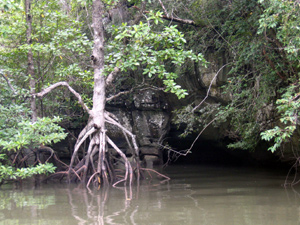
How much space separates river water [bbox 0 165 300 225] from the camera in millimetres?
4340

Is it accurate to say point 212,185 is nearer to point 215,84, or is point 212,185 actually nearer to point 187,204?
point 187,204

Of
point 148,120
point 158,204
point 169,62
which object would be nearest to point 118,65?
point 169,62

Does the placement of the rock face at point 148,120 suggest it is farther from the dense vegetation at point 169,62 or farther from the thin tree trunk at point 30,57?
the thin tree trunk at point 30,57

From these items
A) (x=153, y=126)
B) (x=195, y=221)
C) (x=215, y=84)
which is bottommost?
(x=195, y=221)

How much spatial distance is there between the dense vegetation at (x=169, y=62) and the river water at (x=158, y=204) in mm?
924

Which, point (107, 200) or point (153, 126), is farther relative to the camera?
point (153, 126)

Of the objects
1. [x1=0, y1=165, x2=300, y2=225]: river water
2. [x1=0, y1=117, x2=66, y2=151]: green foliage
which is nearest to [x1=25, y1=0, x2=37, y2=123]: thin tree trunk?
[x1=0, y1=117, x2=66, y2=151]: green foliage

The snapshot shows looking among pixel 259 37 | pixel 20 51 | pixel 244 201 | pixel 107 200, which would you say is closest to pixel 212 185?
pixel 244 201

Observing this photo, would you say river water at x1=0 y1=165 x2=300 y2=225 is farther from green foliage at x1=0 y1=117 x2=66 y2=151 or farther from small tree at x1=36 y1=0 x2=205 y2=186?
green foliage at x1=0 y1=117 x2=66 y2=151

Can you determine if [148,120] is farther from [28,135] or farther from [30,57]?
[28,135]

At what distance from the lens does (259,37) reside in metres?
7.05

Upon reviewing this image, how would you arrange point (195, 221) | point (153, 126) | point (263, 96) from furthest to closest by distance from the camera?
1. point (153, 126)
2. point (263, 96)
3. point (195, 221)

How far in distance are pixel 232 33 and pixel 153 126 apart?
4762 millimetres

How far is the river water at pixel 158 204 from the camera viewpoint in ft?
14.2
